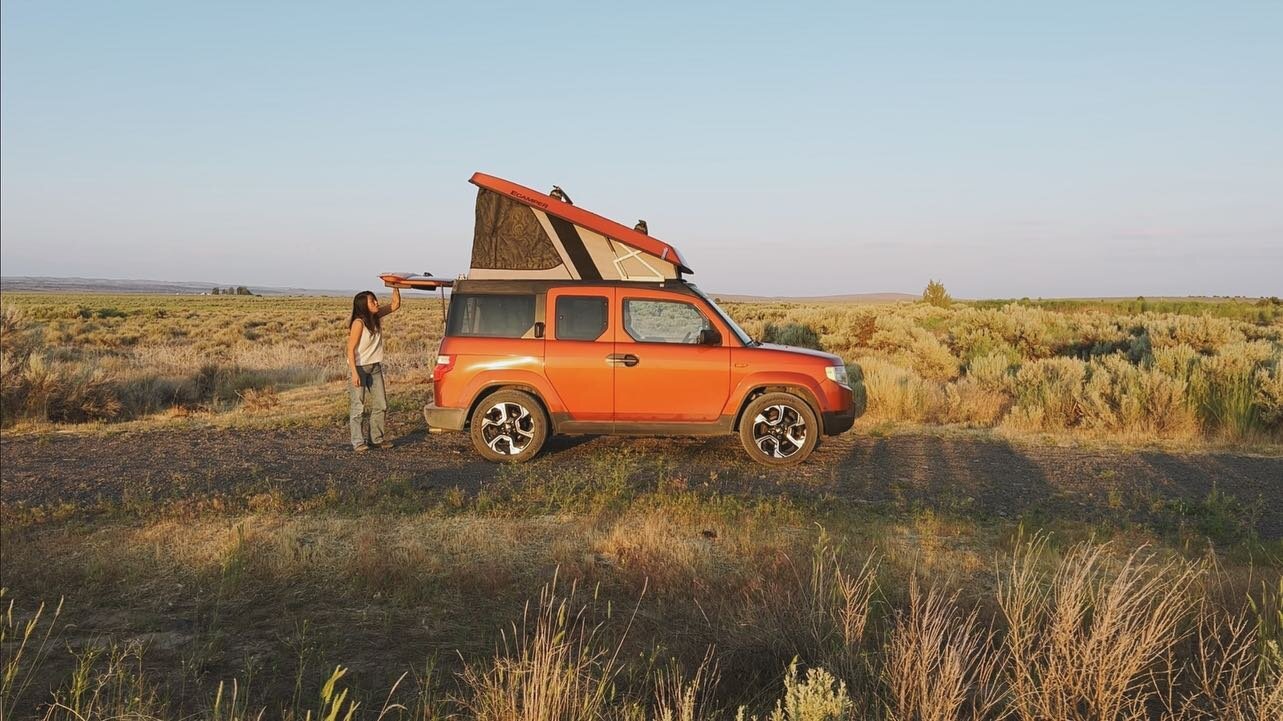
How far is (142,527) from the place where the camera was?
6.83 m

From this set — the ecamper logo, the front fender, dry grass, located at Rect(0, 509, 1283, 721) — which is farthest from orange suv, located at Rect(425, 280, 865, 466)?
dry grass, located at Rect(0, 509, 1283, 721)

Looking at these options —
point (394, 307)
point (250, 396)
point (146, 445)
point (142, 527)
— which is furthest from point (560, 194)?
point (250, 396)

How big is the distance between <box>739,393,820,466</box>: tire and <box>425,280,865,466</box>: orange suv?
1 centimetres

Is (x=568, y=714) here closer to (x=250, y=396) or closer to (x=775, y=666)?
(x=775, y=666)

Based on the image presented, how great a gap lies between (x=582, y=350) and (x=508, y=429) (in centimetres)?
127

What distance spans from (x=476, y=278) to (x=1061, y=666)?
286 inches

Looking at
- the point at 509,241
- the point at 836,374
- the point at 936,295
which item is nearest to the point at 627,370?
the point at 509,241

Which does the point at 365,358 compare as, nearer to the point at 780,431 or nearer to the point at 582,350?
the point at 582,350

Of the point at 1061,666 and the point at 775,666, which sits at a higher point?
the point at 1061,666

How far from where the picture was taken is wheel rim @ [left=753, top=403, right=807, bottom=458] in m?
9.45

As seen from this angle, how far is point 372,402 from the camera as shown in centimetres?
1062

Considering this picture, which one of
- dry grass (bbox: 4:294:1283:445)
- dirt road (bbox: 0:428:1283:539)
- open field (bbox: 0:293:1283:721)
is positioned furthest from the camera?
dry grass (bbox: 4:294:1283:445)

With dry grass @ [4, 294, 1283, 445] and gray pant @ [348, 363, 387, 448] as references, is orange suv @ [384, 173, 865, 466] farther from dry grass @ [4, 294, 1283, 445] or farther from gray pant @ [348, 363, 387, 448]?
dry grass @ [4, 294, 1283, 445]

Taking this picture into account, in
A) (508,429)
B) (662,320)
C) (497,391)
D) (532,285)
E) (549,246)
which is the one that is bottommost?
(508,429)
